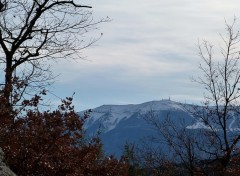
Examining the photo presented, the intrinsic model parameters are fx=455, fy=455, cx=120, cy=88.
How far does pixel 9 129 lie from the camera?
10.1 meters

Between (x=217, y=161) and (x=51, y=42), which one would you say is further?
(x=217, y=161)

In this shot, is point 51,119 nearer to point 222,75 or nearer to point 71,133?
point 71,133

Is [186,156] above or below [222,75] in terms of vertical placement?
below

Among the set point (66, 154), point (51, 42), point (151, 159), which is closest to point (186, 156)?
point (151, 159)

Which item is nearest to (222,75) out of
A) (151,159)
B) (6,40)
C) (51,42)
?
(151,159)

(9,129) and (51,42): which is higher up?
(51,42)

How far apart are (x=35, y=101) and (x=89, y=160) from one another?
1917 mm

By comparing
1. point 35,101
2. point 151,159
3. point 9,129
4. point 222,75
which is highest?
point 222,75

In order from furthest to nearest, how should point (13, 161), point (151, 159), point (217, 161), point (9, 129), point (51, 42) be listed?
point (151, 159) < point (217, 161) < point (51, 42) < point (9, 129) < point (13, 161)

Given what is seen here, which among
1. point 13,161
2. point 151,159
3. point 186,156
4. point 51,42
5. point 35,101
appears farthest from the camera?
point 151,159

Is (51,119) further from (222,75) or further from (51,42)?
(222,75)

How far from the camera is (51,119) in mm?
9836

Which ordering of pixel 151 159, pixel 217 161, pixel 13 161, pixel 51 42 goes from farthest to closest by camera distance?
pixel 151 159, pixel 217 161, pixel 51 42, pixel 13 161

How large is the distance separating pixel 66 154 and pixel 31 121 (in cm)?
116
